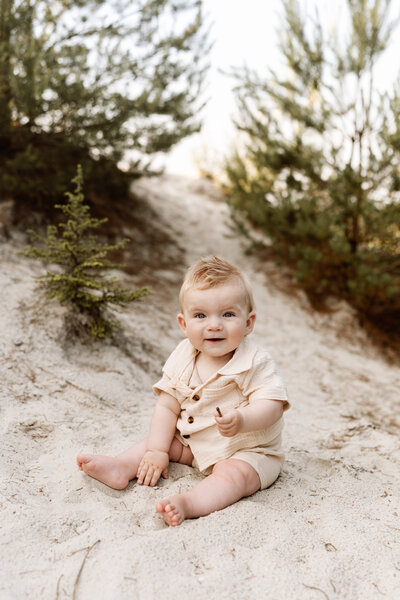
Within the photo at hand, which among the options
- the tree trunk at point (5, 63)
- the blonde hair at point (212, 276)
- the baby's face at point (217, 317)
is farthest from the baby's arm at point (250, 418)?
the tree trunk at point (5, 63)

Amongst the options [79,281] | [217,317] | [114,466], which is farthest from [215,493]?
[79,281]

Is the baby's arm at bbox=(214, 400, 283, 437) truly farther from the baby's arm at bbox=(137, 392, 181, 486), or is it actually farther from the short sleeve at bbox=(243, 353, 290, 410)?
the baby's arm at bbox=(137, 392, 181, 486)

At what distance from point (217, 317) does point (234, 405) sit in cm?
36

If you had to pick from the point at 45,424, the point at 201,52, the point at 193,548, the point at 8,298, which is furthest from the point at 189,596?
the point at 201,52

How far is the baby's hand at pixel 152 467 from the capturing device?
188 cm

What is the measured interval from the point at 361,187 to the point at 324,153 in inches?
21.0

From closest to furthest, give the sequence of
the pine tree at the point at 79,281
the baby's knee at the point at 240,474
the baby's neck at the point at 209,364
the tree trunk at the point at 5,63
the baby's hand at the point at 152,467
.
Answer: the baby's knee at the point at 240,474
the baby's hand at the point at 152,467
the baby's neck at the point at 209,364
the pine tree at the point at 79,281
the tree trunk at the point at 5,63

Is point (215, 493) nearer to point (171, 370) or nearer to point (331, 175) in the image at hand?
point (171, 370)

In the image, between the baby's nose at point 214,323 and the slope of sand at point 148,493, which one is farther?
the baby's nose at point 214,323

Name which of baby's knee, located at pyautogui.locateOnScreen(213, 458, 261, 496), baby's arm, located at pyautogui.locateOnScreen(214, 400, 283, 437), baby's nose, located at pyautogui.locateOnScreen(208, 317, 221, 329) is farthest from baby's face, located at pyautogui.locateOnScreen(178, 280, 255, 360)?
baby's knee, located at pyautogui.locateOnScreen(213, 458, 261, 496)

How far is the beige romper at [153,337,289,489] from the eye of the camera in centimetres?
190

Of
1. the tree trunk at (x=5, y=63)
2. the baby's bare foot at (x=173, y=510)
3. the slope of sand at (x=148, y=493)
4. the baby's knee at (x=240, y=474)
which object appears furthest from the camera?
the tree trunk at (x=5, y=63)

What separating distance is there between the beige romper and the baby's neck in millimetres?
32

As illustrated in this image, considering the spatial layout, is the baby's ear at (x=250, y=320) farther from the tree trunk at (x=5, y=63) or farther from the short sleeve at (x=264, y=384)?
the tree trunk at (x=5, y=63)
